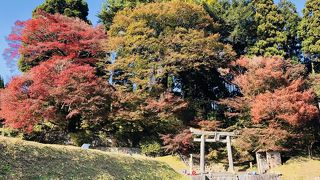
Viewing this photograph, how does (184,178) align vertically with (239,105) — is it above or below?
below

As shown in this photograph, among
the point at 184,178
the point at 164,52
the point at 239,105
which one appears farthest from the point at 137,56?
the point at 184,178

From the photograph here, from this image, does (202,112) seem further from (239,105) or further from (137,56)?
(137,56)

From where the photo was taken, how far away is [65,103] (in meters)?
18.5

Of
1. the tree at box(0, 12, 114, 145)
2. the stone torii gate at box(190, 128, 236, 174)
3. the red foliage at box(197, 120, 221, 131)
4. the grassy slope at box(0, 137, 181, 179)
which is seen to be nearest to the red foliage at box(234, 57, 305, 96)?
the red foliage at box(197, 120, 221, 131)

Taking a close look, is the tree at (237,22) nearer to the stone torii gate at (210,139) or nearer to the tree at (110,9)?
the tree at (110,9)

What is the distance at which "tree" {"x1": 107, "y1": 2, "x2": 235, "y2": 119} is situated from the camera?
21.1m

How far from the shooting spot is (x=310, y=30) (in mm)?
24203

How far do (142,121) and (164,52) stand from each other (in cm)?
449

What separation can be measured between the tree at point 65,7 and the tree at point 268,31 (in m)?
13.4

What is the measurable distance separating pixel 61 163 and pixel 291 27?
76.0ft

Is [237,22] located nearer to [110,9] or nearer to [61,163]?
[110,9]

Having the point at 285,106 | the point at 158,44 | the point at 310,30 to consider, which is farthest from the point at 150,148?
the point at 310,30

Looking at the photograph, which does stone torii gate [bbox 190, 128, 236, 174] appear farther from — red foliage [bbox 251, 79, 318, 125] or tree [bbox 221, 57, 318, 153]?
red foliage [bbox 251, 79, 318, 125]

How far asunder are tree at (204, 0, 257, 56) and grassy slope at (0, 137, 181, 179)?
59.7 ft
